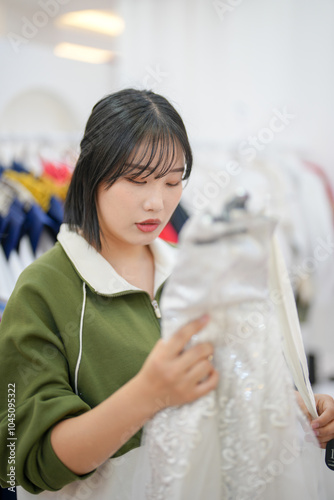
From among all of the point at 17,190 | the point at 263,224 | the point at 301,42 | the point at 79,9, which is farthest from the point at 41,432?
the point at 79,9

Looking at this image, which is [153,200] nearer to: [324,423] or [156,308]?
[156,308]

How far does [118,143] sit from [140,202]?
0.33 feet

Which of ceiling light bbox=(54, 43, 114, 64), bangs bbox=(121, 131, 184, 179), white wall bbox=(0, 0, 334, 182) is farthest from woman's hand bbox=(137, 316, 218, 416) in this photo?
ceiling light bbox=(54, 43, 114, 64)

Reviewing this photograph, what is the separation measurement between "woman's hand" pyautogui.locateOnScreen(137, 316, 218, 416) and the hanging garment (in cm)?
1

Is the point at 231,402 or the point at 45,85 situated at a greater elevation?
the point at 45,85

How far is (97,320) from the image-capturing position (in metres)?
0.78

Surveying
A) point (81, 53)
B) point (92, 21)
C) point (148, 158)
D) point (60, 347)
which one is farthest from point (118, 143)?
point (81, 53)

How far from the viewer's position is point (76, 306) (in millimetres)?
780

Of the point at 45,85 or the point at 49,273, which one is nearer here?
the point at 49,273

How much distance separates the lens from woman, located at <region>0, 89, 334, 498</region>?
25.9 inches

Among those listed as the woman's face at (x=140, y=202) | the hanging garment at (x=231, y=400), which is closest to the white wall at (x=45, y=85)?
the woman's face at (x=140, y=202)

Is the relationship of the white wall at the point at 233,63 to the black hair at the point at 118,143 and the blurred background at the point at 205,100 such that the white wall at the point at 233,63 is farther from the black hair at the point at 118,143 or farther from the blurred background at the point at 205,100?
the black hair at the point at 118,143

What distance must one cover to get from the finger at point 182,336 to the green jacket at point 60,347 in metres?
0.21

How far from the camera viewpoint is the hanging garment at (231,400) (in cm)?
56
